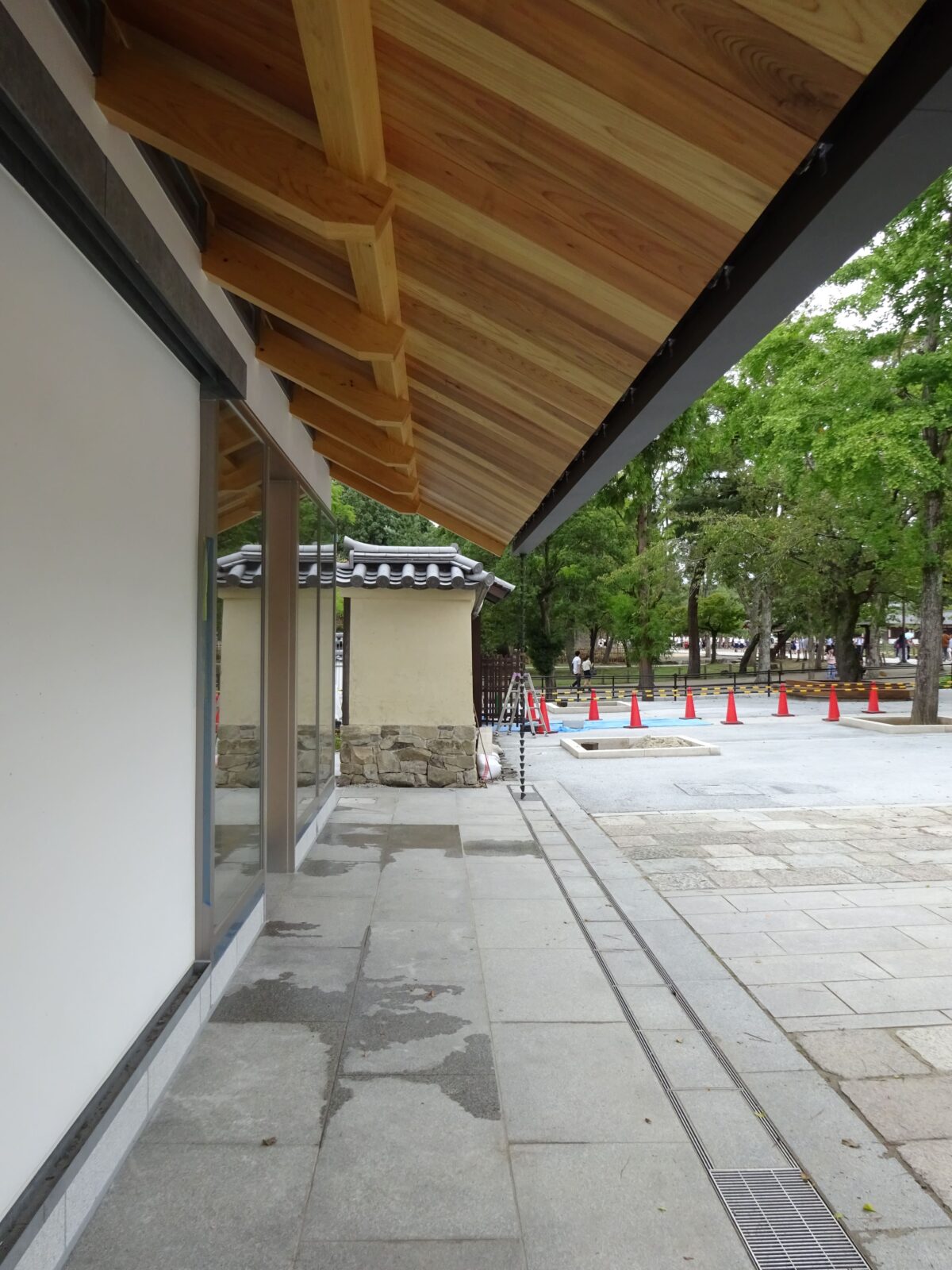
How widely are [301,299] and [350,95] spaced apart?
1700 mm

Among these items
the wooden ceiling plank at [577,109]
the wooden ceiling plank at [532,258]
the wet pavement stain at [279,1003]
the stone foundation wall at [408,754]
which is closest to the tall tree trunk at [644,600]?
the stone foundation wall at [408,754]

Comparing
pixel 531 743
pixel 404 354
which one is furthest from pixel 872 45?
pixel 531 743

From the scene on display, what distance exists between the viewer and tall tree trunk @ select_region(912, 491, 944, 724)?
55.4 ft

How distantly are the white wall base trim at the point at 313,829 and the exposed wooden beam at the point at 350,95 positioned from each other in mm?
4640

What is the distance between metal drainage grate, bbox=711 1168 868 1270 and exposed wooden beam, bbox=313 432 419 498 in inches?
201

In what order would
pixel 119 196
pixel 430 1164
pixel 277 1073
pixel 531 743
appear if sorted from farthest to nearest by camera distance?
pixel 531 743 < pixel 277 1073 < pixel 430 1164 < pixel 119 196

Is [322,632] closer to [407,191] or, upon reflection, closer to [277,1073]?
[277,1073]

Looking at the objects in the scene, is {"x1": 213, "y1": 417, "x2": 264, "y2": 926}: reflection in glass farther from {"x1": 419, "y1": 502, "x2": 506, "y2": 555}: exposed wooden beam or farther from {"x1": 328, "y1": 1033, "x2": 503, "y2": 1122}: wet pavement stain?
{"x1": 419, "y1": 502, "x2": 506, "y2": 555}: exposed wooden beam

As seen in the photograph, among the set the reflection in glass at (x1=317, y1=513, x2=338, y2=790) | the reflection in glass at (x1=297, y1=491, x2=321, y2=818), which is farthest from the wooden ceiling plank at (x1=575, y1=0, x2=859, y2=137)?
the reflection in glass at (x1=317, y1=513, x2=338, y2=790)

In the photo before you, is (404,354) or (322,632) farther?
(322,632)

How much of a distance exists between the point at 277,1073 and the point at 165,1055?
444 mm

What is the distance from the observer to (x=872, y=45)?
149 centimetres

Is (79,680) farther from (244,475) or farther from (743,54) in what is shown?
(244,475)

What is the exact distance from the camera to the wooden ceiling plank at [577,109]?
6.18ft
